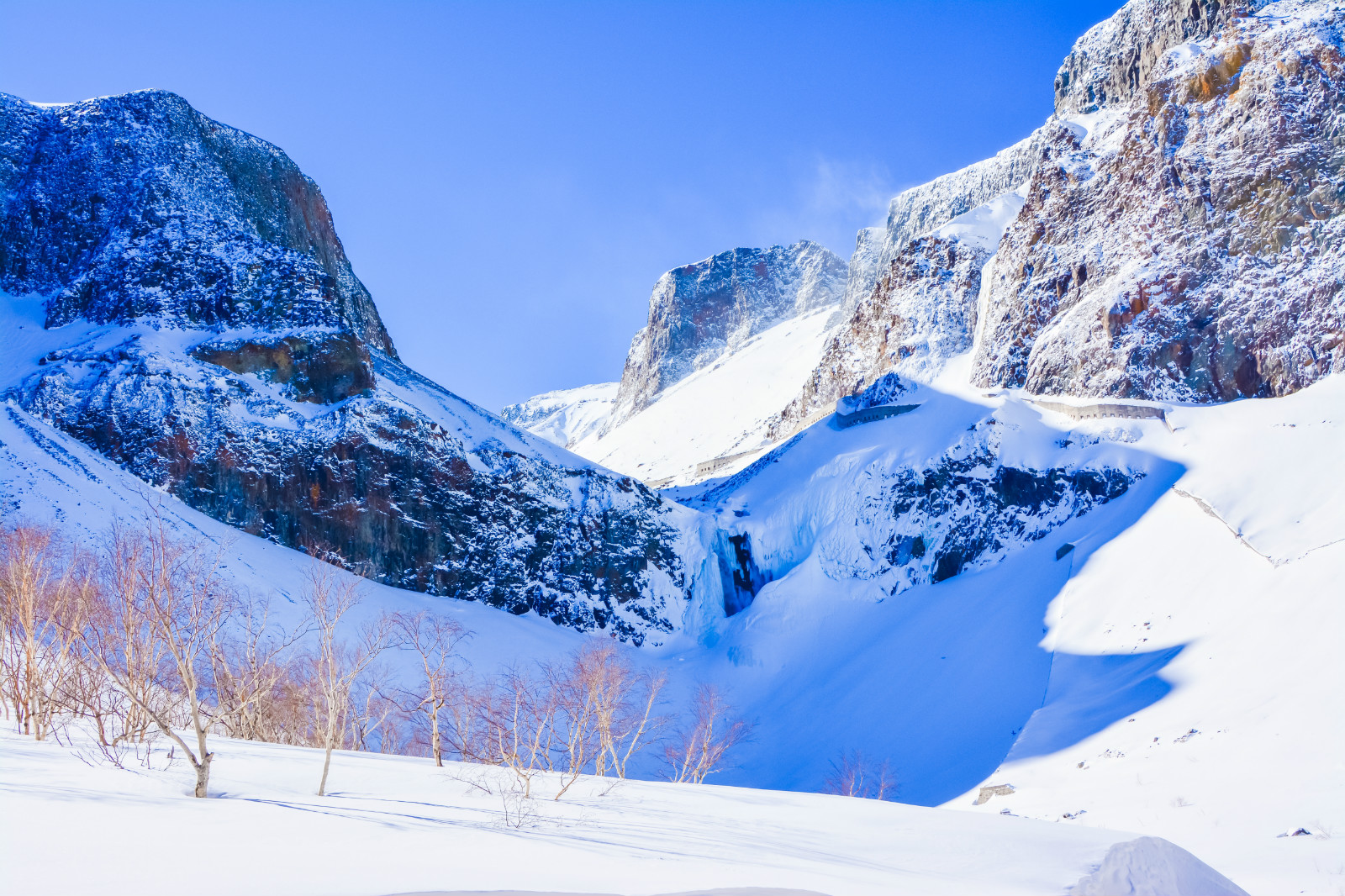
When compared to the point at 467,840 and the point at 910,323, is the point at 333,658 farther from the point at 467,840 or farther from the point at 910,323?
the point at 910,323

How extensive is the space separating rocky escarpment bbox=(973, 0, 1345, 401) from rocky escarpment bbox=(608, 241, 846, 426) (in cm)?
8369

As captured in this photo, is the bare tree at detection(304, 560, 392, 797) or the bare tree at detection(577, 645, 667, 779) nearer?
the bare tree at detection(304, 560, 392, 797)

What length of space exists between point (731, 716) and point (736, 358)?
89872 mm

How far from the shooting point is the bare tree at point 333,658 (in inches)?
587

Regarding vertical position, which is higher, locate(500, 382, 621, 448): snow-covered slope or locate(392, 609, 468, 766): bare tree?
locate(500, 382, 621, 448): snow-covered slope

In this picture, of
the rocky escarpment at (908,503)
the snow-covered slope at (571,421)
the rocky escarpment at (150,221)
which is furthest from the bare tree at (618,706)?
the snow-covered slope at (571,421)

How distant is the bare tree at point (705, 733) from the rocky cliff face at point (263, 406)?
9791mm

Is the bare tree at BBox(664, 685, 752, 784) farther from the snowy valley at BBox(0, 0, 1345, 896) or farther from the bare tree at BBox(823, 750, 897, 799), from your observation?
the bare tree at BBox(823, 750, 897, 799)

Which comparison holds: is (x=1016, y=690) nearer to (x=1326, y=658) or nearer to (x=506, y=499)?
(x=1326, y=658)

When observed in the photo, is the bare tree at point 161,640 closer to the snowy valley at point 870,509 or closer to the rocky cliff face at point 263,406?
the snowy valley at point 870,509

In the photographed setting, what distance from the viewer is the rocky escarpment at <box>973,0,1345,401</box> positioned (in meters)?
48.7

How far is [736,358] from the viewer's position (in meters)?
128

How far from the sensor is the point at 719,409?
106m

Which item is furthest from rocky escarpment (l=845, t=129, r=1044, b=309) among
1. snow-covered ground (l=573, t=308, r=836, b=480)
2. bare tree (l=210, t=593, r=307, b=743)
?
bare tree (l=210, t=593, r=307, b=743)
